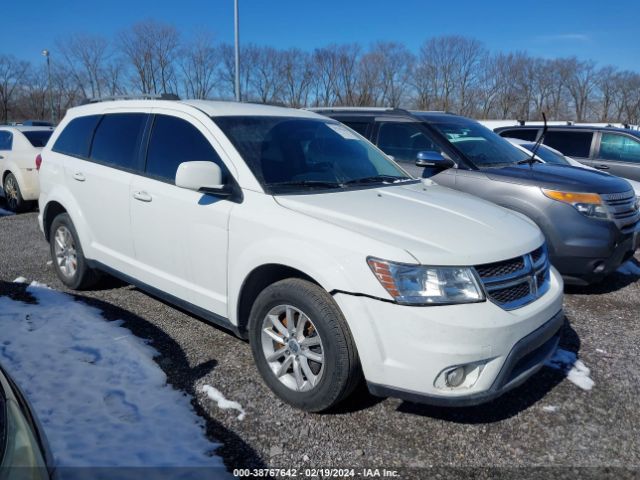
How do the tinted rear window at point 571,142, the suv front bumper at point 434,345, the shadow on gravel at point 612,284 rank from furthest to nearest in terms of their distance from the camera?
the tinted rear window at point 571,142 < the shadow on gravel at point 612,284 < the suv front bumper at point 434,345

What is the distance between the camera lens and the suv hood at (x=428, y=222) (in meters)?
2.63

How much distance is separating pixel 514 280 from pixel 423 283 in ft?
1.96

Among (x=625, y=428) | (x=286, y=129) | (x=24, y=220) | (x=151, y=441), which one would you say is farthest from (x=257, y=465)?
(x=24, y=220)

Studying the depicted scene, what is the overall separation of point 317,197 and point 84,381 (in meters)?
1.85

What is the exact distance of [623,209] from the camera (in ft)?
16.6

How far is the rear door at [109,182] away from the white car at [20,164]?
5.37 m

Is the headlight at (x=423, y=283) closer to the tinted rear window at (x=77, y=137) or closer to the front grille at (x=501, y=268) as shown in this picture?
the front grille at (x=501, y=268)

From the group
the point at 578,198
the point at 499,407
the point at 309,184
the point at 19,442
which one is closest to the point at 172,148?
the point at 309,184

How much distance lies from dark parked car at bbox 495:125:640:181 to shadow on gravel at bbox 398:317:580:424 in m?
6.42

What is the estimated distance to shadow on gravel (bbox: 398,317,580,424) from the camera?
119 inches

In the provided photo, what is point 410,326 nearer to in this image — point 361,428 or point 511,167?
point 361,428

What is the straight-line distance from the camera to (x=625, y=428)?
116 inches

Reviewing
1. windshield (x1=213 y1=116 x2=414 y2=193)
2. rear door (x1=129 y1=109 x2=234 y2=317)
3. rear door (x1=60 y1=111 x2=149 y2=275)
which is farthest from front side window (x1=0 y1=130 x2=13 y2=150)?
windshield (x1=213 y1=116 x2=414 y2=193)

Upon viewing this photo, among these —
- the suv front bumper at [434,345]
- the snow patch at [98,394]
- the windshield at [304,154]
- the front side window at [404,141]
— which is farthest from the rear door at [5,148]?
the suv front bumper at [434,345]
